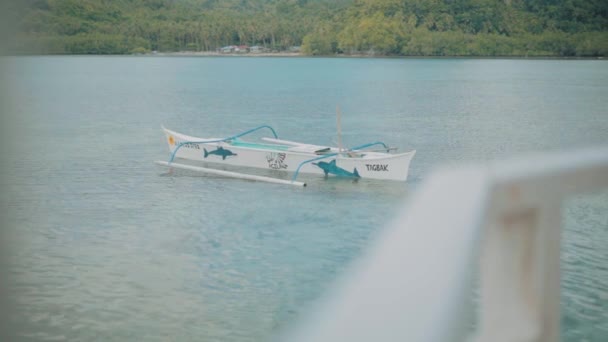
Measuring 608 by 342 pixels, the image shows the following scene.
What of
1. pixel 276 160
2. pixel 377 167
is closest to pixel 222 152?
pixel 276 160

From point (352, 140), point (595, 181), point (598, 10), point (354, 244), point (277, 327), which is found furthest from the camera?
point (598, 10)

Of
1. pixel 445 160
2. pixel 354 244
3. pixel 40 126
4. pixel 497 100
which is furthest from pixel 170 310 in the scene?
pixel 497 100

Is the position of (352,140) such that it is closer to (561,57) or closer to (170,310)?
(170,310)

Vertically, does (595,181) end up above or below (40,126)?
above

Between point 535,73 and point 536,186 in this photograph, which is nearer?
point 536,186

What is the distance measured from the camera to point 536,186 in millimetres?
771

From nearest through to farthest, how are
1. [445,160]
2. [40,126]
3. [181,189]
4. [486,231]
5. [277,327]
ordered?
[486,231] → [277,327] → [181,189] → [445,160] → [40,126]

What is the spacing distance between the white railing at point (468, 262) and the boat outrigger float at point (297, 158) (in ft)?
48.0

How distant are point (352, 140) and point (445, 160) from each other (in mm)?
4598

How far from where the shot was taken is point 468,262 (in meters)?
0.55

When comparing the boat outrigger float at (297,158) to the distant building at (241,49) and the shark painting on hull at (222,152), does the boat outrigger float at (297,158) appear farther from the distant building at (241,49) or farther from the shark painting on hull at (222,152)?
the distant building at (241,49)

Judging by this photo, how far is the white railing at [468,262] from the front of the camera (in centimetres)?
44

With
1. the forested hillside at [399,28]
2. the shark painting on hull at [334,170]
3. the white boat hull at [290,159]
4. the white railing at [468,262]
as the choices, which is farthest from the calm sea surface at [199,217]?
the forested hillside at [399,28]

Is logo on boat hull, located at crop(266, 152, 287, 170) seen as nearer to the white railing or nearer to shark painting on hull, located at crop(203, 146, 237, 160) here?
shark painting on hull, located at crop(203, 146, 237, 160)
